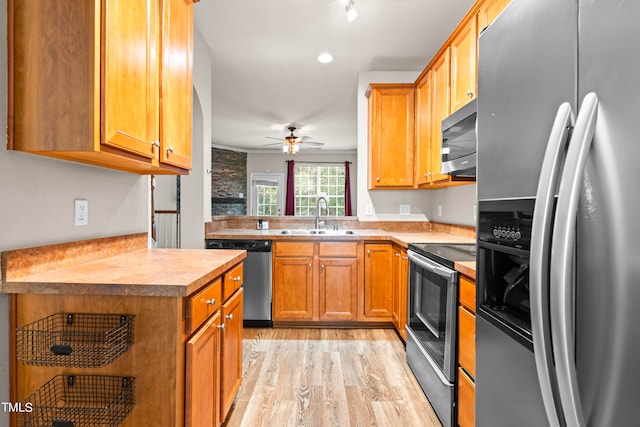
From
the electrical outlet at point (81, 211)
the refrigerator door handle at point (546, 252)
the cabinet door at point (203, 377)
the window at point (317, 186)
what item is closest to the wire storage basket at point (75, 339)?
the cabinet door at point (203, 377)

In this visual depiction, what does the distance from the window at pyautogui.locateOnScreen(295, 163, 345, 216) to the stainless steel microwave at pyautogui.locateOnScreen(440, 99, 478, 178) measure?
652 cm

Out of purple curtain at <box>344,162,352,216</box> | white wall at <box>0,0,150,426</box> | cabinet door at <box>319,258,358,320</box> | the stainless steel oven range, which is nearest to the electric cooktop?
the stainless steel oven range

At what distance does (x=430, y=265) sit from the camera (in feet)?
6.54

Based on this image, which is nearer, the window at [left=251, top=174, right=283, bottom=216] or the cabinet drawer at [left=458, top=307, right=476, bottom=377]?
the cabinet drawer at [left=458, top=307, right=476, bottom=377]

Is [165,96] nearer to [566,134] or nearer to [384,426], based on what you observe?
[566,134]

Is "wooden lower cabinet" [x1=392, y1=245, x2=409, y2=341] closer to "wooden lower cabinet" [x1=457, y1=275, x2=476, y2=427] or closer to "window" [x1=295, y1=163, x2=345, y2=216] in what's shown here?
"wooden lower cabinet" [x1=457, y1=275, x2=476, y2=427]

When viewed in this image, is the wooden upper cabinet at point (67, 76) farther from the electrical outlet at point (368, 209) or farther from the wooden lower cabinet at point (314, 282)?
the electrical outlet at point (368, 209)

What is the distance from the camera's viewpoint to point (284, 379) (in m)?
2.34

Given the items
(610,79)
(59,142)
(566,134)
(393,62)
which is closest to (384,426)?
(566,134)

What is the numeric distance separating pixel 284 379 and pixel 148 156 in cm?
168

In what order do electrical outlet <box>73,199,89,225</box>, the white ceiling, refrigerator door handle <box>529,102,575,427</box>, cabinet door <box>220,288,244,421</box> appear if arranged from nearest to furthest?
refrigerator door handle <box>529,102,575,427</box> → electrical outlet <box>73,199,89,225</box> → cabinet door <box>220,288,244,421</box> → the white ceiling

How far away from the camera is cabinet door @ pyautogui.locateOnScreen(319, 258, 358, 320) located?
331 cm

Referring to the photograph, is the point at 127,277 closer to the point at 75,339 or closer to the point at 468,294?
the point at 75,339

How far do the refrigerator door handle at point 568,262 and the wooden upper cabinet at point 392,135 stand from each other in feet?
8.96
